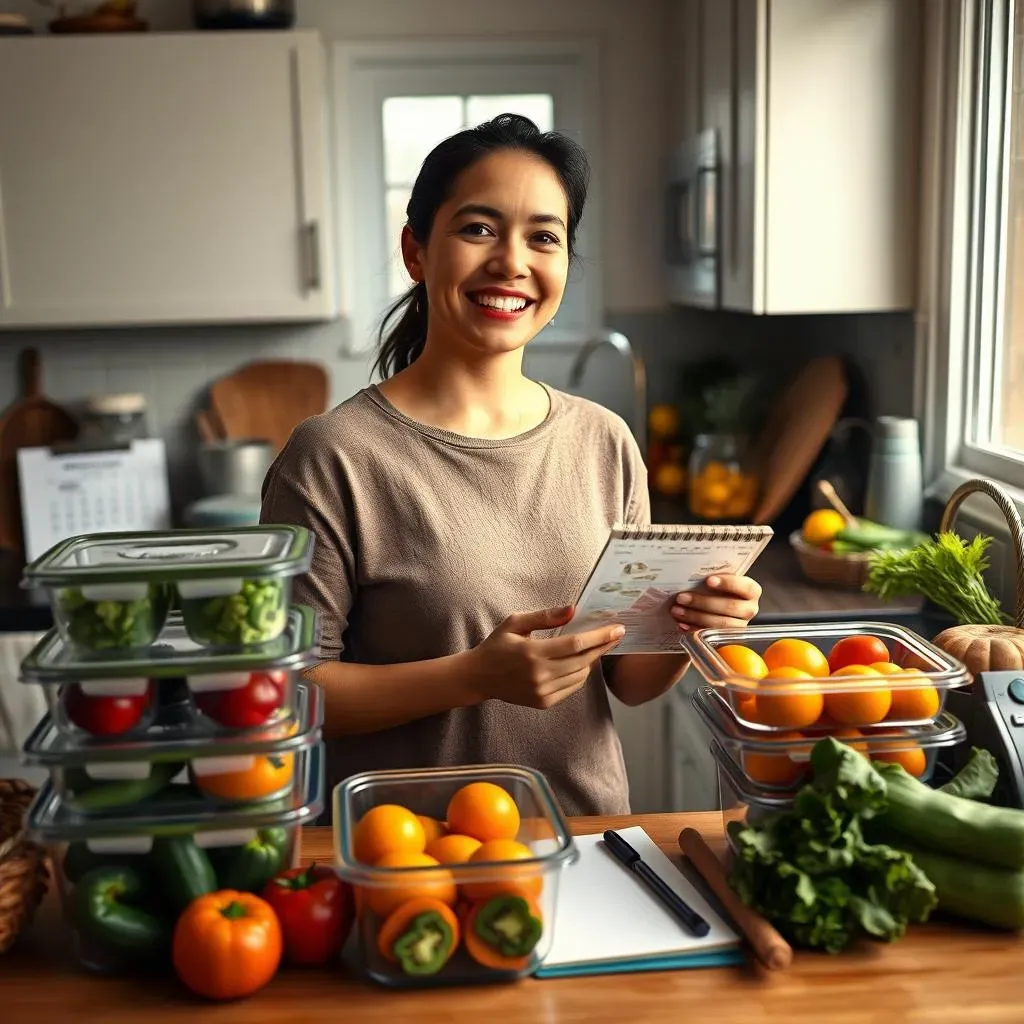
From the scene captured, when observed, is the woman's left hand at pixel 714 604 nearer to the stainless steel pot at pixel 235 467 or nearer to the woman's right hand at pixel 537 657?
the woman's right hand at pixel 537 657

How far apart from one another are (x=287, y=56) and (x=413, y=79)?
1.51 feet

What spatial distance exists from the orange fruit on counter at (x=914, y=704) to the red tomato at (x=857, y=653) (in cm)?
8

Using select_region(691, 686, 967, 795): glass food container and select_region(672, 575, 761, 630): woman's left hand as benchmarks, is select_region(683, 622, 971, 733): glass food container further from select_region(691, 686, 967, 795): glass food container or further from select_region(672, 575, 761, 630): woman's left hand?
select_region(672, 575, 761, 630): woman's left hand

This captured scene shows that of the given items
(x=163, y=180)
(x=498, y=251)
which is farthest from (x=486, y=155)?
(x=163, y=180)

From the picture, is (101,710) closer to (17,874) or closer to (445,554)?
(17,874)

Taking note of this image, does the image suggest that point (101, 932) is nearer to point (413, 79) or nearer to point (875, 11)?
point (875, 11)

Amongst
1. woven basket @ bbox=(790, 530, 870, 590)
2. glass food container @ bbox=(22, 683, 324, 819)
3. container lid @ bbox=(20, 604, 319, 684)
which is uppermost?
container lid @ bbox=(20, 604, 319, 684)

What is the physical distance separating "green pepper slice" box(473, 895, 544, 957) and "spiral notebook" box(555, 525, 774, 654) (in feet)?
1.18

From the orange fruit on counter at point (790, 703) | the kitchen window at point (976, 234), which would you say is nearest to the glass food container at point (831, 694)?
the orange fruit on counter at point (790, 703)

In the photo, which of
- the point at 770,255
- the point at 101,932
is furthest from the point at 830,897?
the point at 770,255

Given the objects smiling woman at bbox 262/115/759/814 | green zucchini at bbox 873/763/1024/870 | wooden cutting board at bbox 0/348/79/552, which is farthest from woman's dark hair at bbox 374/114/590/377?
wooden cutting board at bbox 0/348/79/552

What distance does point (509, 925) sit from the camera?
0.99 metres

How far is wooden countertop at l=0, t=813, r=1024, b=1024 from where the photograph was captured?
979 mm

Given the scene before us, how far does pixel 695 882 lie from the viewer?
119cm
